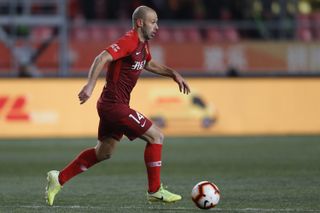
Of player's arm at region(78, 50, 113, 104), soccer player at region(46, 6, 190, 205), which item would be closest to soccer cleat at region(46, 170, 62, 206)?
soccer player at region(46, 6, 190, 205)

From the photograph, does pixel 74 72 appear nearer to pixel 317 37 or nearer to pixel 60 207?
pixel 317 37

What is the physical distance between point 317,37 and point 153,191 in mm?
19404

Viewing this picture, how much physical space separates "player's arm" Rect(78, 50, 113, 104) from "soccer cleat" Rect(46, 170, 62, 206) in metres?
1.37

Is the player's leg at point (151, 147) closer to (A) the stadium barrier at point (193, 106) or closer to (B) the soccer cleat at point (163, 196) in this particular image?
(B) the soccer cleat at point (163, 196)

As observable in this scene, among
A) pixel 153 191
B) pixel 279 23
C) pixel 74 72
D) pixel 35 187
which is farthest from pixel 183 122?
pixel 153 191

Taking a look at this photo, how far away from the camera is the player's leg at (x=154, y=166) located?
9.55 metres

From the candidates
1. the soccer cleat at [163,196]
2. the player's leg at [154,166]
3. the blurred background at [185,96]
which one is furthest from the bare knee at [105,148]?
the blurred background at [185,96]

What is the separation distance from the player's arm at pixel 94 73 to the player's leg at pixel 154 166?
99 cm

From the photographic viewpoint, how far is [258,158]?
16109 mm

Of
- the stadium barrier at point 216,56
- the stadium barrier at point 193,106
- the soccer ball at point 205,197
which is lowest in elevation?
the stadium barrier at point 193,106

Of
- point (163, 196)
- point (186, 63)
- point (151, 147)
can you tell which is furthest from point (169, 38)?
point (163, 196)

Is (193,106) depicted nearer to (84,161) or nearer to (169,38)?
(169,38)

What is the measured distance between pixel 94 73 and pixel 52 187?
4.82 feet

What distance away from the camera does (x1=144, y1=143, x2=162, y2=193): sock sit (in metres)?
9.57
